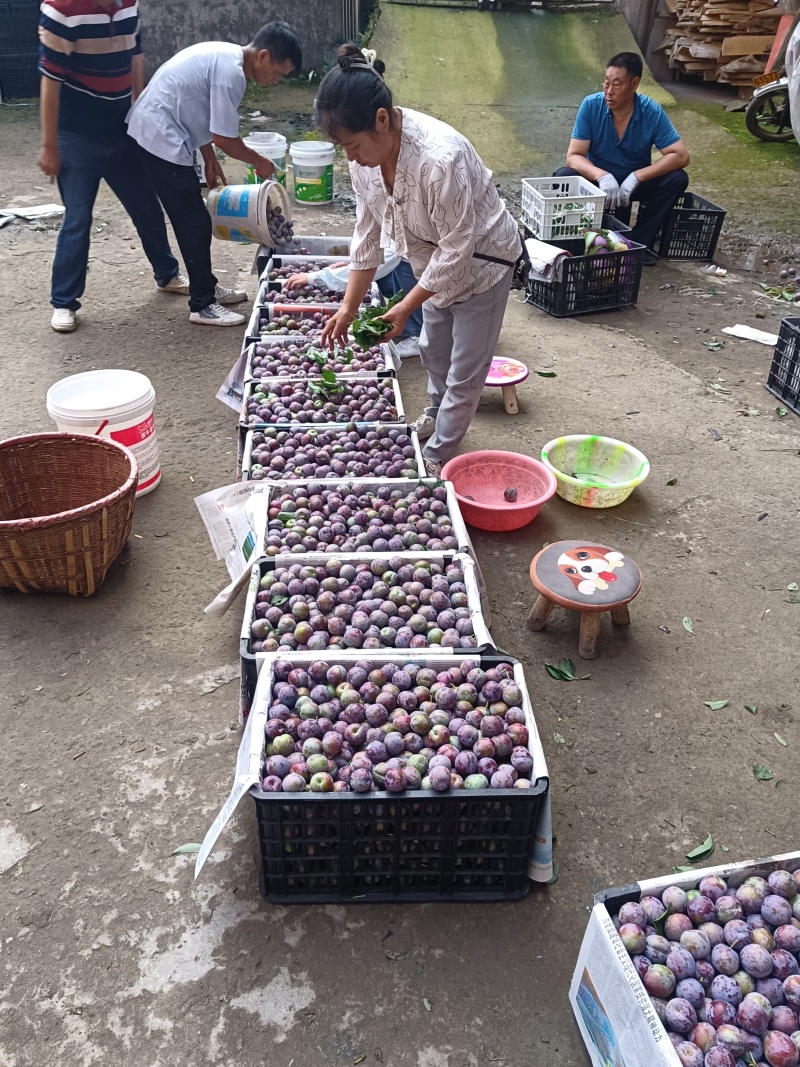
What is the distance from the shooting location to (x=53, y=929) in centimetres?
194

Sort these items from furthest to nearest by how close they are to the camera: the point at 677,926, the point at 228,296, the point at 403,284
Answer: the point at 228,296, the point at 403,284, the point at 677,926

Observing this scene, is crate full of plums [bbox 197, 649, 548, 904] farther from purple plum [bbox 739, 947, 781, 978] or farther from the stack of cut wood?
the stack of cut wood

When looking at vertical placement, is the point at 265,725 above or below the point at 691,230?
below

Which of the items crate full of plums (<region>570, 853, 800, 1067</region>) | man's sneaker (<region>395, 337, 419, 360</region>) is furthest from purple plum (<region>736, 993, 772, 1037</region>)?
man's sneaker (<region>395, 337, 419, 360</region>)

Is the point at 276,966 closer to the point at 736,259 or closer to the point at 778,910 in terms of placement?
the point at 778,910

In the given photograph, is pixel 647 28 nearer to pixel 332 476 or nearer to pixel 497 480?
pixel 497 480

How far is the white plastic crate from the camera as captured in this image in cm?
538

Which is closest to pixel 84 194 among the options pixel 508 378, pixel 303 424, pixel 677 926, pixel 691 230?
pixel 303 424

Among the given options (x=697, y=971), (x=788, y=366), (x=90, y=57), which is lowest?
(x=697, y=971)

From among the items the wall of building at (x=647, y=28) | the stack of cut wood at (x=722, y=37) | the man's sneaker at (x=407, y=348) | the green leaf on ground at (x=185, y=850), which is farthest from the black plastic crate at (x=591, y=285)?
the wall of building at (x=647, y=28)

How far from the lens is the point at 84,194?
15.3ft

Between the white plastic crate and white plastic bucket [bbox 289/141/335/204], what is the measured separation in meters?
2.20

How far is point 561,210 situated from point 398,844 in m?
4.74

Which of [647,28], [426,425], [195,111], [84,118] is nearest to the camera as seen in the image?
[426,425]
